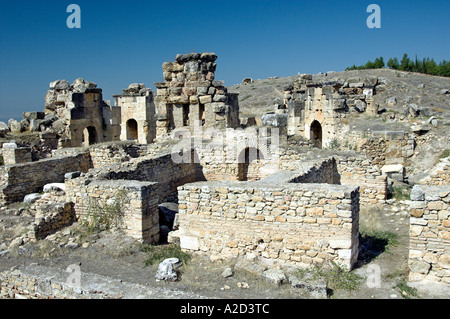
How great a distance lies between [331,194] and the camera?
18.5ft

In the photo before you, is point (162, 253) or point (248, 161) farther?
point (248, 161)

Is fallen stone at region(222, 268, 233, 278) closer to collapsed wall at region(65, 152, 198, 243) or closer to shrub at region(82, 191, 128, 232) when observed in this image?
collapsed wall at region(65, 152, 198, 243)

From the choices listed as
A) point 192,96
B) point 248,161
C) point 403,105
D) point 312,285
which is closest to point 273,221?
point 312,285

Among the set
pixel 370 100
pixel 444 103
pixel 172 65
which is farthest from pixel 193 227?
pixel 444 103

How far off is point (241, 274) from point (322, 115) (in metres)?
13.2

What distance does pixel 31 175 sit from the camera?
10.9 meters

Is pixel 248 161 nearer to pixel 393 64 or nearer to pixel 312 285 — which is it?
pixel 312 285

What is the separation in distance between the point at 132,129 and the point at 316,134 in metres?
9.64

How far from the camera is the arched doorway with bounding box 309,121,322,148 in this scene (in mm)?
19281

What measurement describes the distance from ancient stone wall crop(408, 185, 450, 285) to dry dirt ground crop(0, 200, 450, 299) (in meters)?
0.23

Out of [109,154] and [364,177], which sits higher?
[109,154]

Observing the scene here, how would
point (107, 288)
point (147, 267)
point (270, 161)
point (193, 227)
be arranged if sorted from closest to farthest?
1. point (107, 288)
2. point (147, 267)
3. point (193, 227)
4. point (270, 161)

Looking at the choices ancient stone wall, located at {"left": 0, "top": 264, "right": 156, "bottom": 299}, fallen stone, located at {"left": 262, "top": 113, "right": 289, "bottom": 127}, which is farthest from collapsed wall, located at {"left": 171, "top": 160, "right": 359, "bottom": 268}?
fallen stone, located at {"left": 262, "top": 113, "right": 289, "bottom": 127}

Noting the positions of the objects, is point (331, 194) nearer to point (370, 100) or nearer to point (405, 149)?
point (405, 149)
